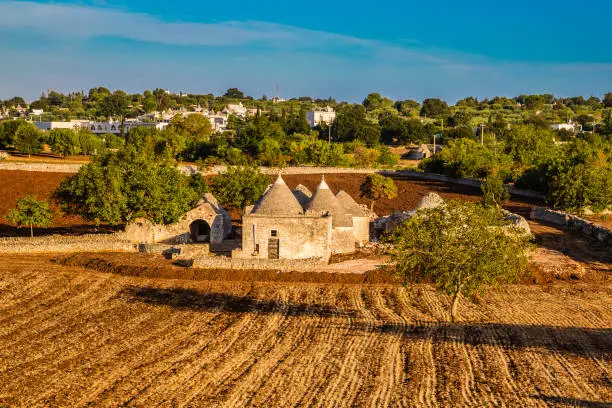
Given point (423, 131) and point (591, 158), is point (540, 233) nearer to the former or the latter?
point (591, 158)

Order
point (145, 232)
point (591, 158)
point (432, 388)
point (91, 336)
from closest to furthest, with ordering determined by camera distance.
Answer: point (432, 388), point (91, 336), point (145, 232), point (591, 158)

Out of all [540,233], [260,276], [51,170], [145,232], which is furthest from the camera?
[51,170]

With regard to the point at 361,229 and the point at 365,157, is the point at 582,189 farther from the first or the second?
the point at 365,157

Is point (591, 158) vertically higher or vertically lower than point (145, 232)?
higher

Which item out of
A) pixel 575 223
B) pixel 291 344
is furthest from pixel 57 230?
pixel 575 223

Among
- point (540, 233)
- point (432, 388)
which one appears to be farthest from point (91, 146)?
point (432, 388)

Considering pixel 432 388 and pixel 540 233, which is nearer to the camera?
pixel 432 388

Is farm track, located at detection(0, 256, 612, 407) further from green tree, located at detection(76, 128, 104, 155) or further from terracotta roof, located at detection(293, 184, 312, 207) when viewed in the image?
green tree, located at detection(76, 128, 104, 155)

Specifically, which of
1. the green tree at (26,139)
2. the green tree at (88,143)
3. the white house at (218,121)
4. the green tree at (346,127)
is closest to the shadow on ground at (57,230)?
the green tree at (26,139)
